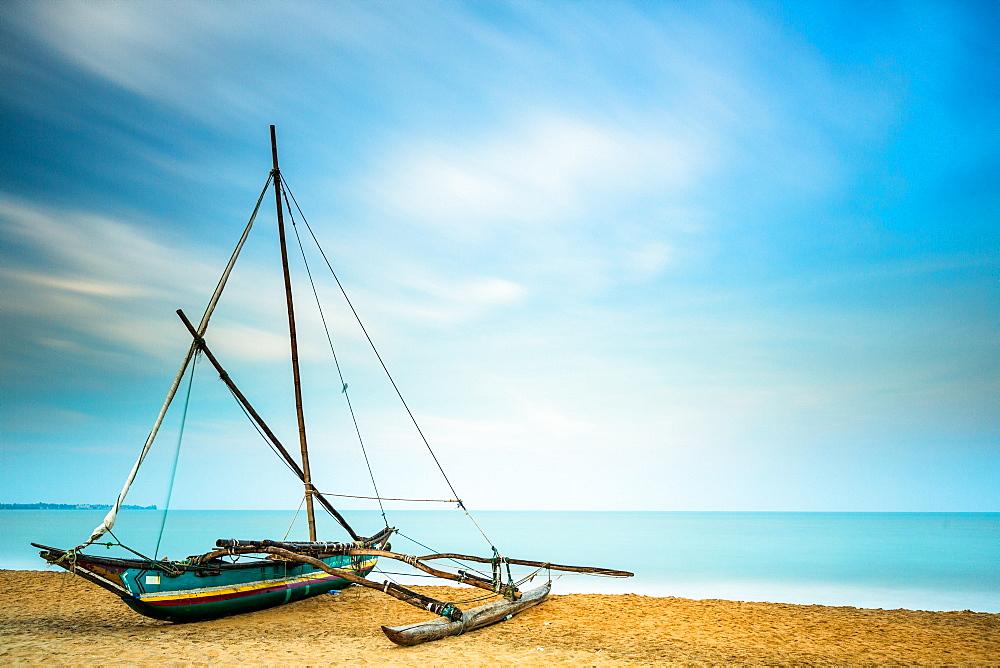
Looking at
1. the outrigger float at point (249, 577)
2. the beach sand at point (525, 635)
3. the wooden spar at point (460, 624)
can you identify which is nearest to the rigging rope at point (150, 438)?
the outrigger float at point (249, 577)

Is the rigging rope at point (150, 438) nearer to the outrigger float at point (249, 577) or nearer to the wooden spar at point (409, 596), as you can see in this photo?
the outrigger float at point (249, 577)

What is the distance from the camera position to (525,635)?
10750 millimetres

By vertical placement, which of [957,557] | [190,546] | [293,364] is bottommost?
[190,546]

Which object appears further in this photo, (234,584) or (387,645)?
(234,584)

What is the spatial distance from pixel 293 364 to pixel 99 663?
7.49 metres

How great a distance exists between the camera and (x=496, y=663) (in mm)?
8688

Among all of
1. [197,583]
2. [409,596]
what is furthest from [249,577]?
[409,596]

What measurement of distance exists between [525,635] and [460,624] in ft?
3.80

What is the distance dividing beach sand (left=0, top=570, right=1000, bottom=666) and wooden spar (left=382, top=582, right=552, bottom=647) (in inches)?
6.9

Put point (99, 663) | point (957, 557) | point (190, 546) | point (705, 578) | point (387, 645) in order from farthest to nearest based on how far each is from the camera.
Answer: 1. point (190, 546)
2. point (957, 557)
3. point (705, 578)
4. point (387, 645)
5. point (99, 663)

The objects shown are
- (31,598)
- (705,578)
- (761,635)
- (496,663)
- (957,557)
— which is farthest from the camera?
(957,557)

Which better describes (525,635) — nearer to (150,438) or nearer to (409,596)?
(409,596)

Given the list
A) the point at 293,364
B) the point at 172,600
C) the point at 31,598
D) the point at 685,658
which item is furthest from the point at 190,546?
the point at 685,658

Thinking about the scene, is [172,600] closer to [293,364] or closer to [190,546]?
[293,364]
